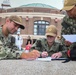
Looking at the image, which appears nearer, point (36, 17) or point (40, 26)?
point (36, 17)

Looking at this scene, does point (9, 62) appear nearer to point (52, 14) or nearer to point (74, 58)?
point (74, 58)

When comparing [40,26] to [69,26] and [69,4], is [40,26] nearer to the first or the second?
[69,26]

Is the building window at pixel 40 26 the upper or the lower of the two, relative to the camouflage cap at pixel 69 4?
lower

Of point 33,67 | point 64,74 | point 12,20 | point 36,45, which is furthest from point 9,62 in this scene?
point 36,45

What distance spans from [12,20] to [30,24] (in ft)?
142

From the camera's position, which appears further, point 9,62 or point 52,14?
point 52,14

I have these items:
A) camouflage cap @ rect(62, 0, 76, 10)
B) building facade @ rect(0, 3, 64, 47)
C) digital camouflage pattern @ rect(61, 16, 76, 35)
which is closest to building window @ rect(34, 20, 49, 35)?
building facade @ rect(0, 3, 64, 47)

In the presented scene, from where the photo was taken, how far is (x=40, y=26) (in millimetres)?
46969

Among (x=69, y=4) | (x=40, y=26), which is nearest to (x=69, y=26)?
(x=69, y=4)

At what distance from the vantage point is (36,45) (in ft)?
13.2

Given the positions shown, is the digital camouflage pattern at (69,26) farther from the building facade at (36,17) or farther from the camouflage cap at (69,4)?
the building facade at (36,17)

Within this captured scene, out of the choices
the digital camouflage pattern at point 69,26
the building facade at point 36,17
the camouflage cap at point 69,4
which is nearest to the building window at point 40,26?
the building facade at point 36,17

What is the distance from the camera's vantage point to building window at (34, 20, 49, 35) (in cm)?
4556

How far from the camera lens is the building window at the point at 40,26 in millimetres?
45562
